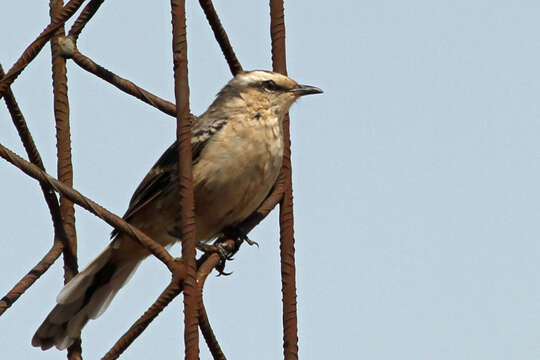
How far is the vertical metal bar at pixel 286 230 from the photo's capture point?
4.84 metres

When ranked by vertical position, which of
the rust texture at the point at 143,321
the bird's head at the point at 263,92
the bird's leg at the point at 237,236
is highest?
the bird's head at the point at 263,92

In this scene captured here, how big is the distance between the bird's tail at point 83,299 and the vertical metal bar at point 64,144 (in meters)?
0.34

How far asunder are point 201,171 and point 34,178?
8.42 ft

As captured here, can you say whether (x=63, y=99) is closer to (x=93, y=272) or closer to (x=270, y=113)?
(x=93, y=272)

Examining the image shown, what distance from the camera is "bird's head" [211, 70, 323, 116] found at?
7.05m

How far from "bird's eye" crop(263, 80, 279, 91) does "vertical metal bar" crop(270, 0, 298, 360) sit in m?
1.33

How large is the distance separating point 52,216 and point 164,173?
5.69 feet

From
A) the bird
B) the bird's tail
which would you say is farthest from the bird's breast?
the bird's tail

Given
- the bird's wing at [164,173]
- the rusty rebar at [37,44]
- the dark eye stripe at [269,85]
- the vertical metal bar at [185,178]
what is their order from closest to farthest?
the vertical metal bar at [185,178]
the rusty rebar at [37,44]
the bird's wing at [164,173]
the dark eye stripe at [269,85]

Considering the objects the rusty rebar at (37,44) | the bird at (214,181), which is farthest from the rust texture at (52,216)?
the bird at (214,181)

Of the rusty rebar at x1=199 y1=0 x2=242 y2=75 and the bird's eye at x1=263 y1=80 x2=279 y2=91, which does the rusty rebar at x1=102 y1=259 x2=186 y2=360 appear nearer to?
the rusty rebar at x1=199 y1=0 x2=242 y2=75

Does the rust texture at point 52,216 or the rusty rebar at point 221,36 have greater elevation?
the rusty rebar at point 221,36

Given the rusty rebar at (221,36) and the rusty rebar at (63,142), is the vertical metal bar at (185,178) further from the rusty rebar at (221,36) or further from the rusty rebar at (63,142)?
the rusty rebar at (63,142)

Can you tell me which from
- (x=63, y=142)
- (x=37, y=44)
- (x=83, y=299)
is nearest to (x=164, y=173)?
(x=83, y=299)
